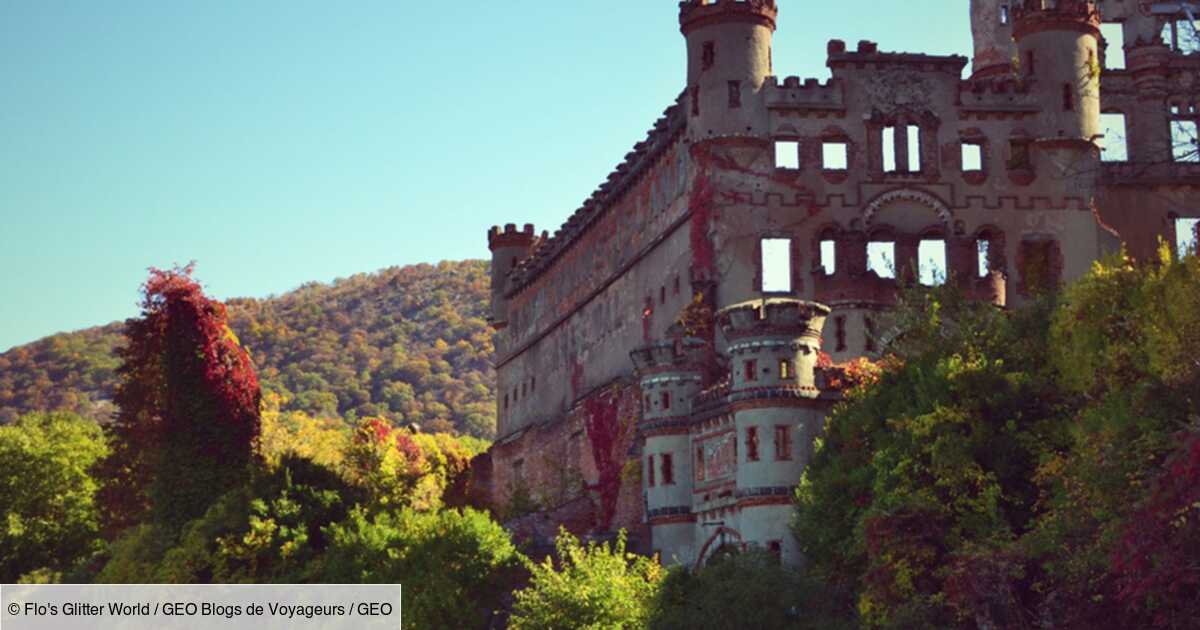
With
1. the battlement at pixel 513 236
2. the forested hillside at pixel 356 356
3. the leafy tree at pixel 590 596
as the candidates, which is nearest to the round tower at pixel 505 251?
the battlement at pixel 513 236

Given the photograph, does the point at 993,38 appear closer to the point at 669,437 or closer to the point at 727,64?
the point at 727,64

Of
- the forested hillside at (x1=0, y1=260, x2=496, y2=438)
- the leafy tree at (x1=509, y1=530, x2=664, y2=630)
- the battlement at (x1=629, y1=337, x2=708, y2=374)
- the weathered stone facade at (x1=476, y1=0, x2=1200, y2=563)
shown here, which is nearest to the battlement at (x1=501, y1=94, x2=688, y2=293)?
the weathered stone facade at (x1=476, y1=0, x2=1200, y2=563)

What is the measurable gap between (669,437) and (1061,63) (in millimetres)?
18732

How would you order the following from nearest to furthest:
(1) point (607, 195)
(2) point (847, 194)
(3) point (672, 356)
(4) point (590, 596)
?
(4) point (590, 596) < (3) point (672, 356) < (2) point (847, 194) < (1) point (607, 195)

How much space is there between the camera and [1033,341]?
158 feet

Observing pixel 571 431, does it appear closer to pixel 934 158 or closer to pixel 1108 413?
pixel 934 158

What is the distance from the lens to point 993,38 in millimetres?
74812

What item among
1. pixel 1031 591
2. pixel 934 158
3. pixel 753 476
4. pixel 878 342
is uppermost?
pixel 934 158

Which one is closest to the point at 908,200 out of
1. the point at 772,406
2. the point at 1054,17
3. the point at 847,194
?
the point at 847,194

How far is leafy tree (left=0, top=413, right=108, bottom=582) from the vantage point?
83.0 meters

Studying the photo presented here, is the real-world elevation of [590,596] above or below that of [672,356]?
below

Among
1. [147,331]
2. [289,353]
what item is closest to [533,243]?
[147,331]

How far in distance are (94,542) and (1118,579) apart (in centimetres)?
5596

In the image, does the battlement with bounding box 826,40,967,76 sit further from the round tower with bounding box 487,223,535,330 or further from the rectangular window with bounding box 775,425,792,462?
the round tower with bounding box 487,223,535,330
